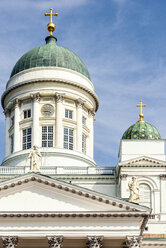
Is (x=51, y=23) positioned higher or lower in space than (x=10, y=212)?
higher

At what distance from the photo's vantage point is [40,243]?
64.7m

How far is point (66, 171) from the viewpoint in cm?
8100

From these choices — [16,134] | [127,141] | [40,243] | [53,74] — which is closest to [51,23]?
[53,74]

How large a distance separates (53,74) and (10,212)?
28.3 meters

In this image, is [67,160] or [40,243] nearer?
[40,243]

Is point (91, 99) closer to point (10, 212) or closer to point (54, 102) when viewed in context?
point (54, 102)

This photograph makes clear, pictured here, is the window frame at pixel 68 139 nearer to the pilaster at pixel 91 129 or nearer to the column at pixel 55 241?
the pilaster at pixel 91 129

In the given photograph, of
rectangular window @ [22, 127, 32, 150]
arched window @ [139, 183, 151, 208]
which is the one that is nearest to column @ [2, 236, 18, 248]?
arched window @ [139, 183, 151, 208]

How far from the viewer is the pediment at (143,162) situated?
252ft

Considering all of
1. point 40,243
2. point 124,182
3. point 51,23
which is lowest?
point 40,243

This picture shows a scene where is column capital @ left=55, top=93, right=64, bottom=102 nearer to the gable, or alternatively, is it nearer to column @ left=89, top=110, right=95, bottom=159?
column @ left=89, top=110, right=95, bottom=159

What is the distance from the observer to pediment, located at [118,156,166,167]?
252 feet

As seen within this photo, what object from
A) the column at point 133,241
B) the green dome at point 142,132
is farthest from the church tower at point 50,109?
the column at point 133,241

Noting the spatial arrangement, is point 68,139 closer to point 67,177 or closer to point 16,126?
point 16,126
